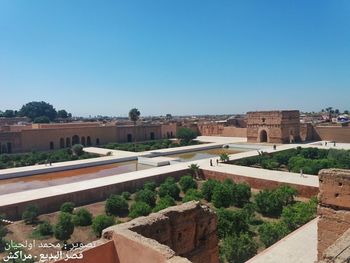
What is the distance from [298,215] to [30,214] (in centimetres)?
879

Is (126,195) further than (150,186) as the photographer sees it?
No

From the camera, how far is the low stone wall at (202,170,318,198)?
43.7 ft

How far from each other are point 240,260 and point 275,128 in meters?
24.8

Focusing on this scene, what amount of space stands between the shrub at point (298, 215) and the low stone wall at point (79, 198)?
24.5ft

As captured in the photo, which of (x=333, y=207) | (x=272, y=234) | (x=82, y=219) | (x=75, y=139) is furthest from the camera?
(x=75, y=139)

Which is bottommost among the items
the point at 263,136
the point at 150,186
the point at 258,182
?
the point at 258,182

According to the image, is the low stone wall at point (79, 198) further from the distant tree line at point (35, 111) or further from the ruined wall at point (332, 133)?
the distant tree line at point (35, 111)

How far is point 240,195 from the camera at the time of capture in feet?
42.2

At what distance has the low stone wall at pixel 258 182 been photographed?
13.3m

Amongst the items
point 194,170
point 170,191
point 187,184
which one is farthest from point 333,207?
point 194,170

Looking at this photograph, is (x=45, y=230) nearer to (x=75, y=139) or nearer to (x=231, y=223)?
(x=231, y=223)

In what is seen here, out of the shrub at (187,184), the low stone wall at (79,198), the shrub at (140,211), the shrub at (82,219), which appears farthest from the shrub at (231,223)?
the low stone wall at (79,198)

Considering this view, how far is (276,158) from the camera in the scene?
20719mm

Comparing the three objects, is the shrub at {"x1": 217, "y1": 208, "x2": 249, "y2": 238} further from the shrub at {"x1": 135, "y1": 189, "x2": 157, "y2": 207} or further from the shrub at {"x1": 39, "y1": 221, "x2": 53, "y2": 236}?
the shrub at {"x1": 39, "y1": 221, "x2": 53, "y2": 236}
